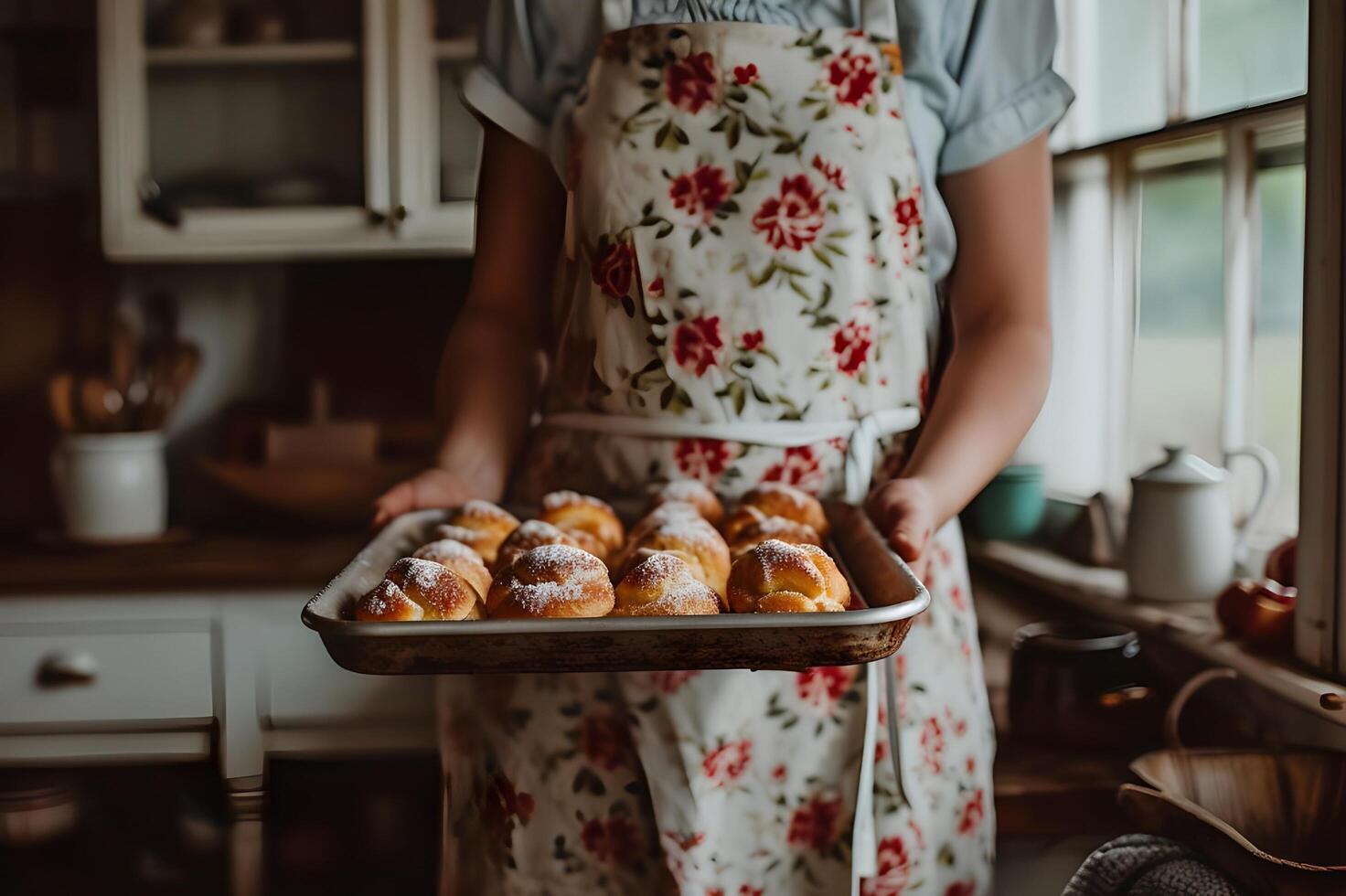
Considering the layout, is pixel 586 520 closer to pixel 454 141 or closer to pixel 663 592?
pixel 663 592

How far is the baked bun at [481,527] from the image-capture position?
2.63 ft

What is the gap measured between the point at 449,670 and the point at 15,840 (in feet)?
4.86

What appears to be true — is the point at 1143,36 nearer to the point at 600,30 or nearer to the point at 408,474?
the point at 600,30

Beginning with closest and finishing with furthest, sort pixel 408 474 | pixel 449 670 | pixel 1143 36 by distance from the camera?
1. pixel 449 670
2. pixel 1143 36
3. pixel 408 474

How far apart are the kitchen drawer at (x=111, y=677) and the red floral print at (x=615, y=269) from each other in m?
1.02

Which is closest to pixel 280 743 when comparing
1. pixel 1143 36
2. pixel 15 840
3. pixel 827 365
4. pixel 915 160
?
pixel 15 840

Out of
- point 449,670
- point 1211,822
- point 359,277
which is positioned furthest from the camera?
point 359,277

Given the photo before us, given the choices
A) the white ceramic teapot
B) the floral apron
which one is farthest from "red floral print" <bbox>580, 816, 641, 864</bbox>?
the white ceramic teapot

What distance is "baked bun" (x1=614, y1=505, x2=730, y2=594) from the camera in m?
0.75

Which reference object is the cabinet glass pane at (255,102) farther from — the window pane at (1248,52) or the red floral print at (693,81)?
the window pane at (1248,52)

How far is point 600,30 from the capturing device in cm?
97

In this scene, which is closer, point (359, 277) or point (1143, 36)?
point (1143, 36)

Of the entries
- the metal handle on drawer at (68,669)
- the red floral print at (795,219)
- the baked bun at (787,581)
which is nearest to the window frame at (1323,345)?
the red floral print at (795,219)

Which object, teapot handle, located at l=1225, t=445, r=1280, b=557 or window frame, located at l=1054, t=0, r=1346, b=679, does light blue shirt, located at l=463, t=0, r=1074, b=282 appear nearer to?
window frame, located at l=1054, t=0, r=1346, b=679
